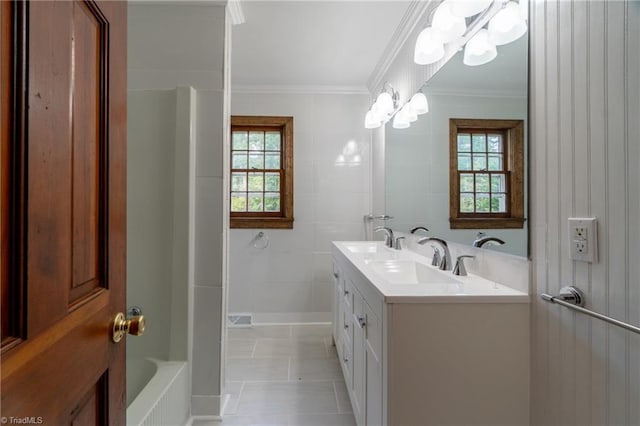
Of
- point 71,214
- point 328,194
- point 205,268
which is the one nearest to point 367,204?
point 328,194

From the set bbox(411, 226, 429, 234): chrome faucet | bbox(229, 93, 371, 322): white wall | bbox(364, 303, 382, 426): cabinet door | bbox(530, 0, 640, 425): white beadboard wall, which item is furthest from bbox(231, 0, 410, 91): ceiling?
bbox(364, 303, 382, 426): cabinet door

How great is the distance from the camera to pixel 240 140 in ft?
10.8

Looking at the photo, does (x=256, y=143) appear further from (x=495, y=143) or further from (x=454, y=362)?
(x=454, y=362)

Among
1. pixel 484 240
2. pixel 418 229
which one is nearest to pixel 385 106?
pixel 418 229

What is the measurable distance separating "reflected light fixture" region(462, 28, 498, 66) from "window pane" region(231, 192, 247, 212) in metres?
2.36

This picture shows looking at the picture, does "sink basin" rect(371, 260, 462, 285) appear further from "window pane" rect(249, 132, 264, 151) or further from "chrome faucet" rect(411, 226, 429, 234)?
"window pane" rect(249, 132, 264, 151)

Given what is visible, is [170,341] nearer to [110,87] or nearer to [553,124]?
[110,87]

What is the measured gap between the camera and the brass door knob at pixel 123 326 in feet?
2.50

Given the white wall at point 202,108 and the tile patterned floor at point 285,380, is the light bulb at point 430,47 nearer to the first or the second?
the white wall at point 202,108

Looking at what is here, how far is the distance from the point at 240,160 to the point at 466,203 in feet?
7.67

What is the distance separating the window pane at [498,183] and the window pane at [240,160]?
2443 mm

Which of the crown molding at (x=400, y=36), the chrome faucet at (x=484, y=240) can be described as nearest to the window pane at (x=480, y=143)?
the chrome faucet at (x=484, y=240)

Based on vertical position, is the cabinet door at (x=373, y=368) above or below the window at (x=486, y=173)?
below

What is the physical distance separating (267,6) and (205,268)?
1613 millimetres
